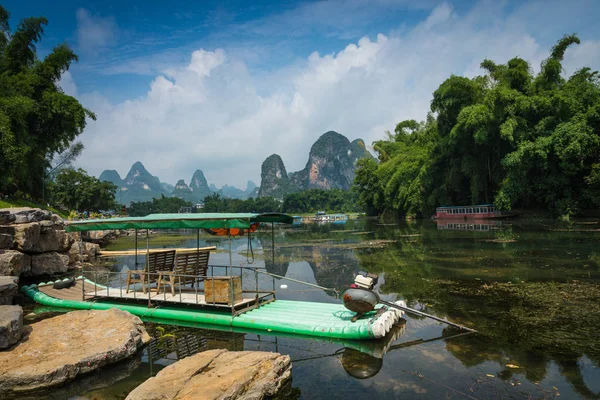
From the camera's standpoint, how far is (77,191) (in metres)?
53.4

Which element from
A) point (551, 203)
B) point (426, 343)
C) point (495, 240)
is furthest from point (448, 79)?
point (426, 343)

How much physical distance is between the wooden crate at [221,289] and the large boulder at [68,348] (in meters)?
1.48

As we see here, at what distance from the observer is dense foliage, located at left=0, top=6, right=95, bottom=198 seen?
2216 centimetres

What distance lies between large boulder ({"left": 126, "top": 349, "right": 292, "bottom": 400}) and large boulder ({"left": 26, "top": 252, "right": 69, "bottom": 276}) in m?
12.6

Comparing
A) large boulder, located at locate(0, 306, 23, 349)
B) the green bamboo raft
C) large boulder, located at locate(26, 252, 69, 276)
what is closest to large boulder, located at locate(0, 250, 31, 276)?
large boulder, located at locate(26, 252, 69, 276)

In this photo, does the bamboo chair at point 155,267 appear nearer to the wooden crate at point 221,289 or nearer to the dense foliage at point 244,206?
the wooden crate at point 221,289

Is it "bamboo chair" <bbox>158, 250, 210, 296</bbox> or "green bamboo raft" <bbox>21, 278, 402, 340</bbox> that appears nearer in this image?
"green bamboo raft" <bbox>21, 278, 402, 340</bbox>

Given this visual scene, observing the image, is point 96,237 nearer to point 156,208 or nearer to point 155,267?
point 155,267

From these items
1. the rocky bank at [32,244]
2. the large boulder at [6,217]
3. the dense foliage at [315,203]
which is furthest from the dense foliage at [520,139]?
the dense foliage at [315,203]

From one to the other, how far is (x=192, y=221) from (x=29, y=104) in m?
21.7

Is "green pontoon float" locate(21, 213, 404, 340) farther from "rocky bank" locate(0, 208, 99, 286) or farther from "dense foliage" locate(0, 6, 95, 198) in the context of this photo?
"dense foliage" locate(0, 6, 95, 198)

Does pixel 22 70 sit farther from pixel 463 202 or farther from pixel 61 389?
pixel 463 202

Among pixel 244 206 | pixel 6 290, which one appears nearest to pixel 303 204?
pixel 244 206

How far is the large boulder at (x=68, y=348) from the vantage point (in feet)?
18.3
